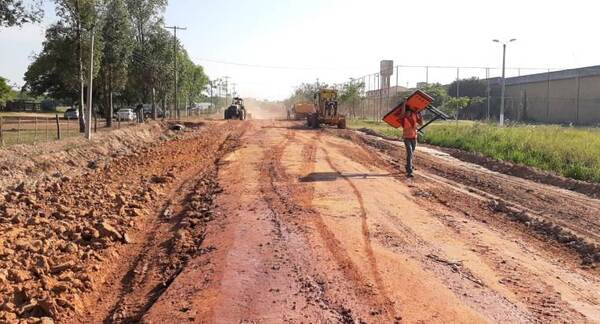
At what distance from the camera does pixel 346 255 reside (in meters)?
6.58

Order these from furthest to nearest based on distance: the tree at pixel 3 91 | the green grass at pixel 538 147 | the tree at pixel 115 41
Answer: the tree at pixel 3 91
the tree at pixel 115 41
the green grass at pixel 538 147

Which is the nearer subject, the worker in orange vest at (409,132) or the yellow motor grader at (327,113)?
the worker in orange vest at (409,132)

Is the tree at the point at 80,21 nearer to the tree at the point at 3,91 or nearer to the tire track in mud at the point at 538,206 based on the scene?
the tire track in mud at the point at 538,206

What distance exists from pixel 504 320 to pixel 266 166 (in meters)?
9.71

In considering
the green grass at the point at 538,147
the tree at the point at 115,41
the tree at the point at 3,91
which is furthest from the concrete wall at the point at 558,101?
the tree at the point at 3,91

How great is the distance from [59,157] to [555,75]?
55312 millimetres

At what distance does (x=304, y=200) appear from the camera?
9.82m

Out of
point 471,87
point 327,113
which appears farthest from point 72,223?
point 471,87

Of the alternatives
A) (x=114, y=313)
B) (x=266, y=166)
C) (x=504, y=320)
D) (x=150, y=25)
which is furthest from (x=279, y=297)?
(x=150, y=25)

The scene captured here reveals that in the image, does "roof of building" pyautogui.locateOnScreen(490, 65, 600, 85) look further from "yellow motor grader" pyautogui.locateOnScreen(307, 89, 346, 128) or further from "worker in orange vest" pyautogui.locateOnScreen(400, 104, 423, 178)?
"worker in orange vest" pyautogui.locateOnScreen(400, 104, 423, 178)

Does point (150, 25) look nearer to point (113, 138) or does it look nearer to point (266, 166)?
point (113, 138)

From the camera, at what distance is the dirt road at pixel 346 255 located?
17.3 ft

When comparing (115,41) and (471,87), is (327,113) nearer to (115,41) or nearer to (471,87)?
(115,41)

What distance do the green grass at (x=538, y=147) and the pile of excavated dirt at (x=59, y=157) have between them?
44.5 feet
